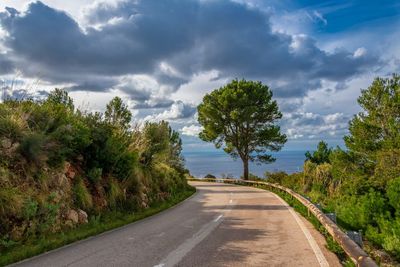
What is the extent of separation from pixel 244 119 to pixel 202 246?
3510cm

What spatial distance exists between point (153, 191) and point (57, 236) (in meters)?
9.92

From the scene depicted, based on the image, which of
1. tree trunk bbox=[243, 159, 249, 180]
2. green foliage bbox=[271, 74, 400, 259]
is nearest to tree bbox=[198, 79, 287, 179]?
tree trunk bbox=[243, 159, 249, 180]

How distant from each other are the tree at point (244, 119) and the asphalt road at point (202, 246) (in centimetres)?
3058

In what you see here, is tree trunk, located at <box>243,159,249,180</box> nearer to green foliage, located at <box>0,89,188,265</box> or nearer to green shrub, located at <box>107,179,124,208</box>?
green foliage, located at <box>0,89,188,265</box>

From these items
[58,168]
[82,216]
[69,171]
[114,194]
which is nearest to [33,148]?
[58,168]

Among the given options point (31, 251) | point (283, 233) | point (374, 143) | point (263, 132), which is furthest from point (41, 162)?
point (263, 132)

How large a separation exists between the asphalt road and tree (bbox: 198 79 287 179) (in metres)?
30.6

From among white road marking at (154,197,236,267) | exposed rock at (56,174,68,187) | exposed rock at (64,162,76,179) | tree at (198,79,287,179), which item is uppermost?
tree at (198,79,287,179)

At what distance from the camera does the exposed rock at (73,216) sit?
11078 mm

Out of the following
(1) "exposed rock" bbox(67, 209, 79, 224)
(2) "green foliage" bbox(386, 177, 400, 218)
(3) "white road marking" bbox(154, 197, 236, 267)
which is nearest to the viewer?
(3) "white road marking" bbox(154, 197, 236, 267)

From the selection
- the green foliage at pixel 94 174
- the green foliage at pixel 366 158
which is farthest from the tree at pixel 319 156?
the green foliage at pixel 94 174

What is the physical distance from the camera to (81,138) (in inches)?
513

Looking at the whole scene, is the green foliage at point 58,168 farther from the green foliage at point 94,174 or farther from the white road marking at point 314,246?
the white road marking at point 314,246

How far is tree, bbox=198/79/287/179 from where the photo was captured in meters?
43.2
